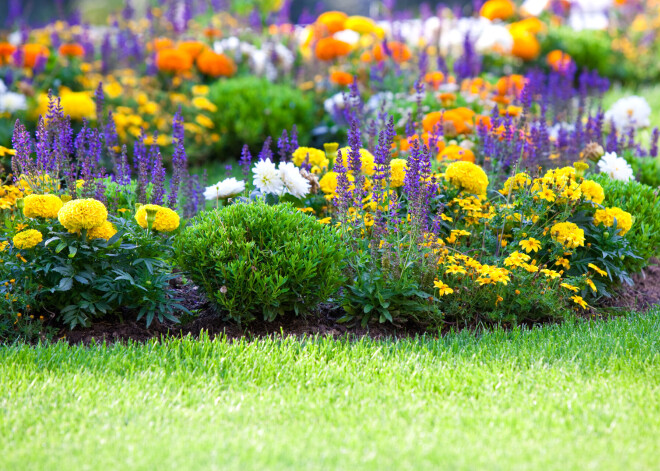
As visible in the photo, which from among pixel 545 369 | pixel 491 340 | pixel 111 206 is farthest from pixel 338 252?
pixel 111 206

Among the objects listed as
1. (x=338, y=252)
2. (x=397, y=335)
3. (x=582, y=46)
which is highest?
(x=582, y=46)

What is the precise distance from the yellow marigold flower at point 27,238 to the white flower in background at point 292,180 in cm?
136

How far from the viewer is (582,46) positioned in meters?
10.2

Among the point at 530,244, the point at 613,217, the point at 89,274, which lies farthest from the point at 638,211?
the point at 89,274

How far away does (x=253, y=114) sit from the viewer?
284 inches

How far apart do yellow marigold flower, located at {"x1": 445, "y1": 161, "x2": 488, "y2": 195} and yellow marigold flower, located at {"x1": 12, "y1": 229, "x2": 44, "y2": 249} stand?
2235 millimetres

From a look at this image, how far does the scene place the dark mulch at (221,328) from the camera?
3.61 m

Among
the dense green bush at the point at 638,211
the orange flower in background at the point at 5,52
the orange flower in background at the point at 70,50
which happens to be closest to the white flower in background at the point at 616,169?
the dense green bush at the point at 638,211

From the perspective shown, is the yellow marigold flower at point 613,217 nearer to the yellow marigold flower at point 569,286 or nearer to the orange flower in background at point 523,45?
the yellow marigold flower at point 569,286

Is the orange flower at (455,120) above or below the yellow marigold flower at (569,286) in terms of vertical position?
above

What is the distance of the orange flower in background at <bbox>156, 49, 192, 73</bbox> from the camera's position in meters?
7.72

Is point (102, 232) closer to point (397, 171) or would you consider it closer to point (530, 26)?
point (397, 171)

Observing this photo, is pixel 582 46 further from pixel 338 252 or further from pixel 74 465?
pixel 74 465

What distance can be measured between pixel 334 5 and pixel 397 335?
1686 centimetres
